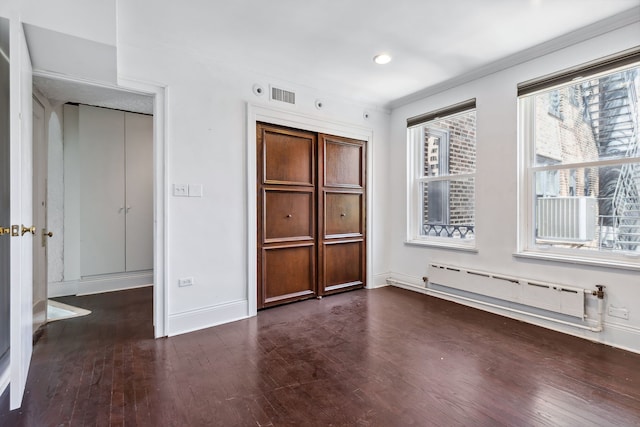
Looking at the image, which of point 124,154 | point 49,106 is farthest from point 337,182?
point 49,106

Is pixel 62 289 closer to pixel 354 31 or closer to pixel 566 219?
pixel 354 31

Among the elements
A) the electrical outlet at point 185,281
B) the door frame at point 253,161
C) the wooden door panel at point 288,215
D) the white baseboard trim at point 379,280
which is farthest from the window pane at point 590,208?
the electrical outlet at point 185,281

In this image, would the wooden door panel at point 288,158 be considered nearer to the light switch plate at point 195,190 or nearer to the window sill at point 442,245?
the light switch plate at point 195,190

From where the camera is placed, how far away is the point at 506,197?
3.35 m

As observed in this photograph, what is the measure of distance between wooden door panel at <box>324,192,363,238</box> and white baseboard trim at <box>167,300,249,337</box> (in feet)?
4.66

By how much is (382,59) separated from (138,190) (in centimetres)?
376

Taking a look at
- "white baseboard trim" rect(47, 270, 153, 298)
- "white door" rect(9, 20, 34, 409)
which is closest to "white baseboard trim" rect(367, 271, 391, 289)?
"white baseboard trim" rect(47, 270, 153, 298)

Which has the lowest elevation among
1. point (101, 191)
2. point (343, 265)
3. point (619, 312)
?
point (619, 312)

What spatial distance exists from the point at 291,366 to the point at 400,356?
0.84 m

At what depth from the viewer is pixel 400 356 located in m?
2.47

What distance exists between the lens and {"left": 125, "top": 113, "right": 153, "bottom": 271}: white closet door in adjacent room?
15.0 feet

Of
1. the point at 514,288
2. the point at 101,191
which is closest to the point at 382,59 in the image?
the point at 514,288

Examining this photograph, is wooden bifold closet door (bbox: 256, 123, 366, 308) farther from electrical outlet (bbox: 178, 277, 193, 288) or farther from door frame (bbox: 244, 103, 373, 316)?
electrical outlet (bbox: 178, 277, 193, 288)

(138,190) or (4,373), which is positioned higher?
(138,190)
